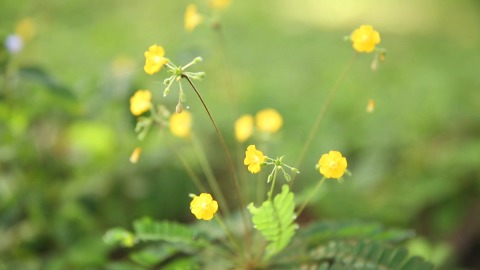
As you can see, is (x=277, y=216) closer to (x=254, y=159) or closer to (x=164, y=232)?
(x=254, y=159)

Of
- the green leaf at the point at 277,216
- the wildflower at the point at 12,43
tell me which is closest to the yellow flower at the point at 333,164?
the green leaf at the point at 277,216

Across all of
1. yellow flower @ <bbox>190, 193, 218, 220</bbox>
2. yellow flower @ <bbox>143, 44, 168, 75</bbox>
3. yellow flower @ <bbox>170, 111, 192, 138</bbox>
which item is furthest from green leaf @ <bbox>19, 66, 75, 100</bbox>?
yellow flower @ <bbox>190, 193, 218, 220</bbox>

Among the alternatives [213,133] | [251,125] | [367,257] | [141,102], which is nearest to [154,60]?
[141,102]

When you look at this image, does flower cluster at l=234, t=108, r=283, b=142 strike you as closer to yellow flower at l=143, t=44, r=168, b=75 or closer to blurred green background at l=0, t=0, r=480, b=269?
blurred green background at l=0, t=0, r=480, b=269

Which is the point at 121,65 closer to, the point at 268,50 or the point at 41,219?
the point at 41,219

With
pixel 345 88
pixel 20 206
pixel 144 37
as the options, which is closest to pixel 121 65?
pixel 20 206
